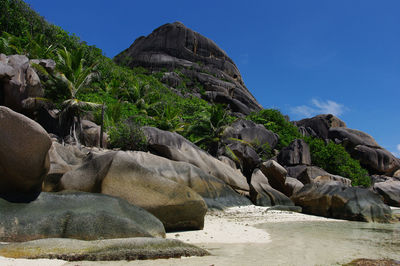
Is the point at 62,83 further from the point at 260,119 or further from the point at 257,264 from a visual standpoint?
the point at 260,119

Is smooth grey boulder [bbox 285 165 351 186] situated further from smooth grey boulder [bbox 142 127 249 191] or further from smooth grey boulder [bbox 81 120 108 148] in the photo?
smooth grey boulder [bbox 81 120 108 148]

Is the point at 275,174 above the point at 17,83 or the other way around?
the other way around

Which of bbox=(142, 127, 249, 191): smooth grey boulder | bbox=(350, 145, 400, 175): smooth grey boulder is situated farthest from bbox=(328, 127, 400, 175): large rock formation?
bbox=(142, 127, 249, 191): smooth grey boulder

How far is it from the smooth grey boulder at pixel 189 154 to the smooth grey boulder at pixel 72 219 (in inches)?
391

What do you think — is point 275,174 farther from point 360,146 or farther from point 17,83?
→ point 360,146

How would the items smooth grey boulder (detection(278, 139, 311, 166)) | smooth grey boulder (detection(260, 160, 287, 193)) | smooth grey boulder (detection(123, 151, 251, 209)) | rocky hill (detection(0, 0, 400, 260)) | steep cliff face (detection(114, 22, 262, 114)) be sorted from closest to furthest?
1. rocky hill (detection(0, 0, 400, 260))
2. smooth grey boulder (detection(123, 151, 251, 209))
3. smooth grey boulder (detection(260, 160, 287, 193))
4. smooth grey boulder (detection(278, 139, 311, 166))
5. steep cliff face (detection(114, 22, 262, 114))

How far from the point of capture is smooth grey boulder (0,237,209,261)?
3818 mm

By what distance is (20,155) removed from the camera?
4820 mm

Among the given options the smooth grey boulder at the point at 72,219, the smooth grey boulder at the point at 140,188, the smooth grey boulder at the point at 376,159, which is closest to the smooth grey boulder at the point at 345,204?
the smooth grey boulder at the point at 140,188

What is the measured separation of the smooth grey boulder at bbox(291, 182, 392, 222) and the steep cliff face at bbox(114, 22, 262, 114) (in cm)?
3515

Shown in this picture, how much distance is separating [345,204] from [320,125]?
1295 inches

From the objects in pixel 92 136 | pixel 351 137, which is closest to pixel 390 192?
pixel 351 137

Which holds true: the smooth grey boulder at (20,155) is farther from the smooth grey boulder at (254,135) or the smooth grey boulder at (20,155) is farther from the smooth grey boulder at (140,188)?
the smooth grey boulder at (254,135)

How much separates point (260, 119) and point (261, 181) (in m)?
19.9
